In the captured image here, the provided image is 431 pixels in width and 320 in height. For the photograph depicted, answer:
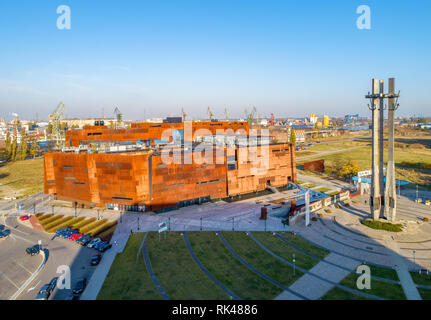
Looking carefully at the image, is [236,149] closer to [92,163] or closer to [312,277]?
[92,163]

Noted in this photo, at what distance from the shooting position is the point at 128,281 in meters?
37.4

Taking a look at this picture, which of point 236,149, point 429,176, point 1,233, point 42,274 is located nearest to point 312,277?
point 42,274

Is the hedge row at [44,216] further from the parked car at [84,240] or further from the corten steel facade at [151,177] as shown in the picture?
the parked car at [84,240]

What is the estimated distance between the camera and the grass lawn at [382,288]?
33500 millimetres

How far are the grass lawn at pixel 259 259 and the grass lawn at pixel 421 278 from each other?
602 inches

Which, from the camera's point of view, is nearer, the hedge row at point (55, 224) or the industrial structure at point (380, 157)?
the industrial structure at point (380, 157)

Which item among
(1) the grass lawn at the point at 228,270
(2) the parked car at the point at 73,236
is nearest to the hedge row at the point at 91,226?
(2) the parked car at the point at 73,236

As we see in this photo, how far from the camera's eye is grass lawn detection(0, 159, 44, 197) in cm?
9356

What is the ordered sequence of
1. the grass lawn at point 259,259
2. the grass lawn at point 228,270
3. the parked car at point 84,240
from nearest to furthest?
1. the grass lawn at point 228,270
2. the grass lawn at point 259,259
3. the parked car at point 84,240

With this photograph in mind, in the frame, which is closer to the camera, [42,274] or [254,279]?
[254,279]

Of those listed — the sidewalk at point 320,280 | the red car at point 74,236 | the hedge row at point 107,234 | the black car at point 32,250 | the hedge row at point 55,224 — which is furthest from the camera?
the hedge row at point 55,224

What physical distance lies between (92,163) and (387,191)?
222 feet

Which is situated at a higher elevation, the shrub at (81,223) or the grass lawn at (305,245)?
the shrub at (81,223)
